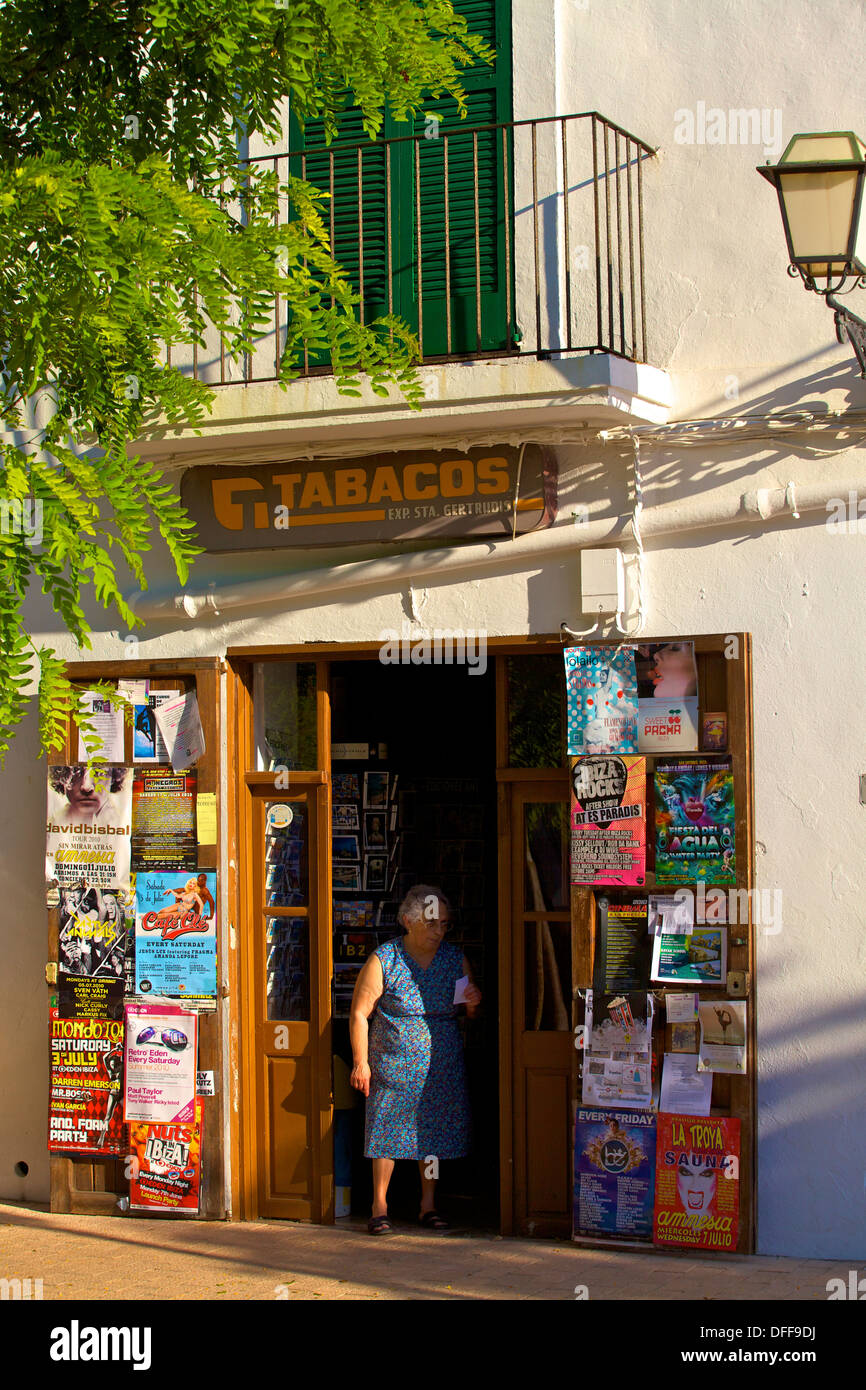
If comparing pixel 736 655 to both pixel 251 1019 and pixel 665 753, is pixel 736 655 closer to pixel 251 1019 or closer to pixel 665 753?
pixel 665 753

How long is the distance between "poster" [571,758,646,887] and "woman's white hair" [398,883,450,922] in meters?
0.93

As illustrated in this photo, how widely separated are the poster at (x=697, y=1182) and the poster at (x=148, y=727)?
3212mm

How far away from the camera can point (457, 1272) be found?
7.02 meters

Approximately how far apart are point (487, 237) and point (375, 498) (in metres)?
1.46

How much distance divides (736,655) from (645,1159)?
2372mm

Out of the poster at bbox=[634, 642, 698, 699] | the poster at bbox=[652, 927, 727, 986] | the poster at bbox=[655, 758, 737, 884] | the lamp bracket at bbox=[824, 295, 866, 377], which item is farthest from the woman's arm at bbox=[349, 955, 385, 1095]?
the lamp bracket at bbox=[824, 295, 866, 377]

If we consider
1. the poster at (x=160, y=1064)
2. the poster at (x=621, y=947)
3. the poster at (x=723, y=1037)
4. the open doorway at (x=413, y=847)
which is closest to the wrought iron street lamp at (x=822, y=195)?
the poster at (x=621, y=947)

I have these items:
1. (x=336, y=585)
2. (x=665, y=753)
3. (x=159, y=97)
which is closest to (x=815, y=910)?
(x=665, y=753)

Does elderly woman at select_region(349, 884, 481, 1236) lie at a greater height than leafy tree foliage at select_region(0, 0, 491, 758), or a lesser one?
lesser

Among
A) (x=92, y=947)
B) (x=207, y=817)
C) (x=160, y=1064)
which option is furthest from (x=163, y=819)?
(x=160, y=1064)

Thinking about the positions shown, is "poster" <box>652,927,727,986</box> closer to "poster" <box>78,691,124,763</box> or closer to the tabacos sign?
the tabacos sign

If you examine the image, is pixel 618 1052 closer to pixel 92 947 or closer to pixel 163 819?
pixel 163 819

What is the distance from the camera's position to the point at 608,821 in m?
7.33

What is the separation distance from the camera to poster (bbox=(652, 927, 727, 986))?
→ 7113 millimetres
